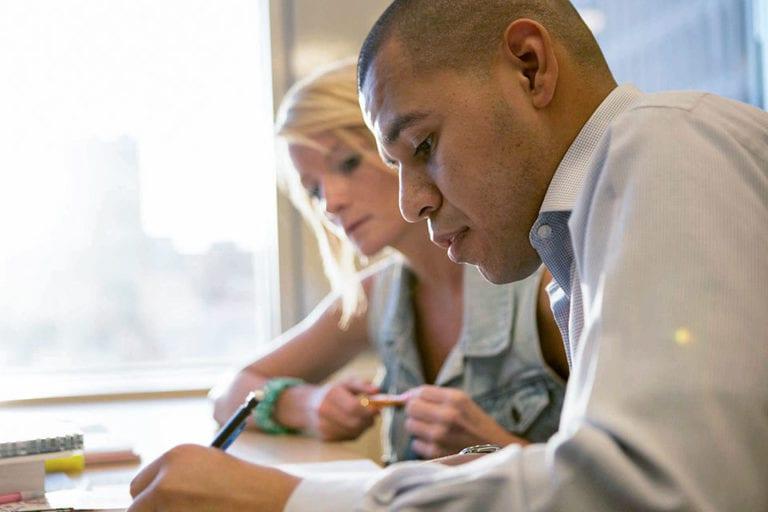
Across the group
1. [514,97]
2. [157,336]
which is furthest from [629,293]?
[157,336]

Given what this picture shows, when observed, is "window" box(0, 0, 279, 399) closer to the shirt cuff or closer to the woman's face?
the woman's face

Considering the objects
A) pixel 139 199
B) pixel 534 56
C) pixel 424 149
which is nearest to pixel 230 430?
pixel 424 149

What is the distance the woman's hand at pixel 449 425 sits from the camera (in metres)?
1.50

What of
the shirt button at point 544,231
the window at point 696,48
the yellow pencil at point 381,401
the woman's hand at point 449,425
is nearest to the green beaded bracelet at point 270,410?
the yellow pencil at point 381,401

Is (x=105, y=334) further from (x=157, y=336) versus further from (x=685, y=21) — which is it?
(x=685, y=21)

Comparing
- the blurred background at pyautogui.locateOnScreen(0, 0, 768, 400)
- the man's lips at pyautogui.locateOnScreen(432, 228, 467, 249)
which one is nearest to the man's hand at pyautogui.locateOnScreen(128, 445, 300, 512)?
the man's lips at pyautogui.locateOnScreen(432, 228, 467, 249)

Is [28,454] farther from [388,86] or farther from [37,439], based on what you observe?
[388,86]

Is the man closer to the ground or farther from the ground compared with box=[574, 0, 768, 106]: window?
closer to the ground

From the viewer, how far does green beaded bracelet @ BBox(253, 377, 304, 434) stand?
1.89 meters

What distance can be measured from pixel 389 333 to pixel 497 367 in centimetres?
32

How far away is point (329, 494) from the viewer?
28.6 inches

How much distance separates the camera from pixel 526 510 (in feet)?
2.01

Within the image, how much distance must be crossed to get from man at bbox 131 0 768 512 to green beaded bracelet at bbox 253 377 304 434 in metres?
1.00

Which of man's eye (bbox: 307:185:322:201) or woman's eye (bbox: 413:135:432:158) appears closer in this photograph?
woman's eye (bbox: 413:135:432:158)
